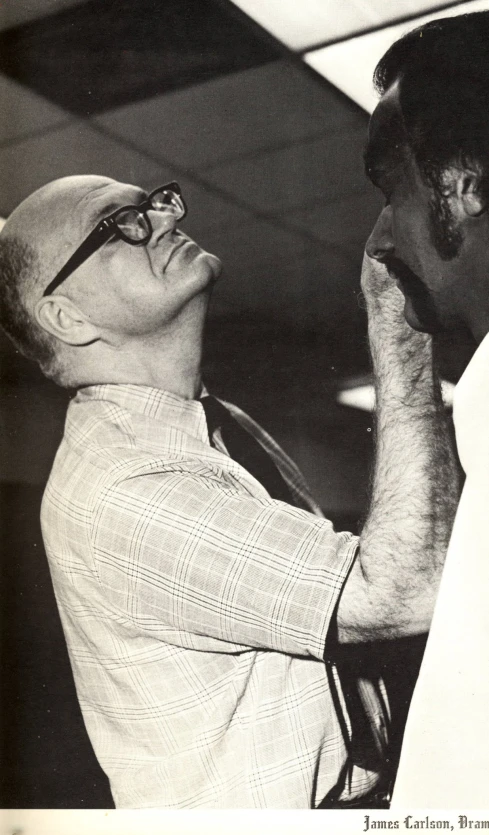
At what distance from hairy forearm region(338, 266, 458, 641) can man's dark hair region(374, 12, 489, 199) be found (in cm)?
30

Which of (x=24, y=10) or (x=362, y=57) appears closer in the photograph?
(x=362, y=57)

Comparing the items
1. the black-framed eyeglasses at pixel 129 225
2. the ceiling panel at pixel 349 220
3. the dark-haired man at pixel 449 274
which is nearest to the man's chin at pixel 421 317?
the dark-haired man at pixel 449 274

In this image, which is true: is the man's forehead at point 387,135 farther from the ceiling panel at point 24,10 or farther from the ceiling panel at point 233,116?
the ceiling panel at point 24,10

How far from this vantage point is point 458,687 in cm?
119

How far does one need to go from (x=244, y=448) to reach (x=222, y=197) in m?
0.43

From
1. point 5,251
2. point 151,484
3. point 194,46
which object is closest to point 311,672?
point 151,484

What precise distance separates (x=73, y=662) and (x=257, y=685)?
320 mm

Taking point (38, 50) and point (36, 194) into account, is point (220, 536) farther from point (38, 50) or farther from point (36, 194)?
point (38, 50)

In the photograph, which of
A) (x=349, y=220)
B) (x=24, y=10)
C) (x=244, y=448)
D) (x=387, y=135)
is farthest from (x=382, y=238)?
(x=24, y=10)

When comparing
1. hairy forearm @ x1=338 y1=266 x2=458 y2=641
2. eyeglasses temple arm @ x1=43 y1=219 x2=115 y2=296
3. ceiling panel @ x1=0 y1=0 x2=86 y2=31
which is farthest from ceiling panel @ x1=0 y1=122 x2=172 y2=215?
hairy forearm @ x1=338 y1=266 x2=458 y2=641

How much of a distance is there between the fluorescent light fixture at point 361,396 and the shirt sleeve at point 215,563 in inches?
7.6

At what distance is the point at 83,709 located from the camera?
50.7 inches

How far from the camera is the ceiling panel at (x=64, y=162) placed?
4.52ft

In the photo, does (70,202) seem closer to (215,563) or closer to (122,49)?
(122,49)
